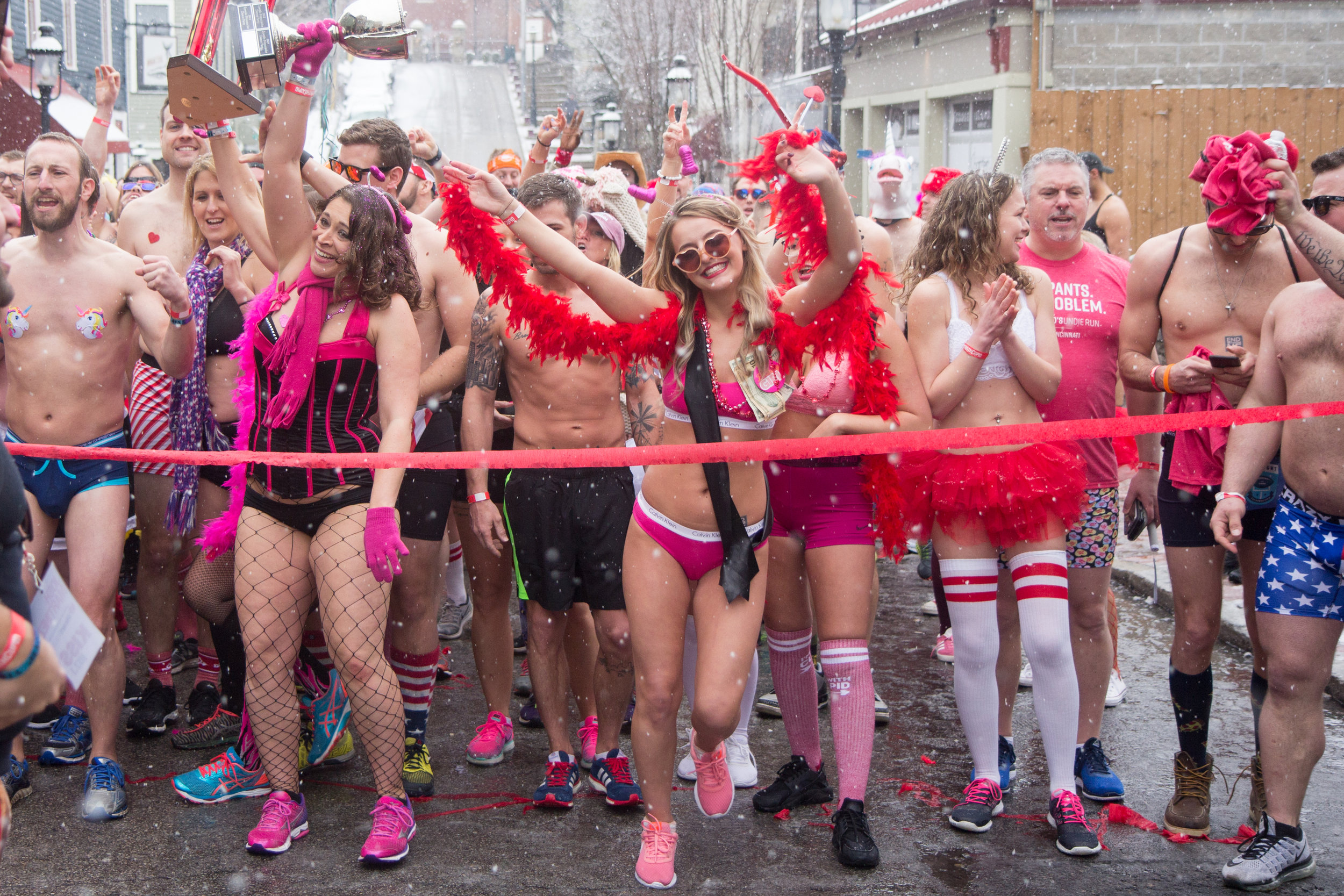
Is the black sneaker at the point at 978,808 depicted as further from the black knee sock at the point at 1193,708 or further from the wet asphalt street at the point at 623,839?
the black knee sock at the point at 1193,708

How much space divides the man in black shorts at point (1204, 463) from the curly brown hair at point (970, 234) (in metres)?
0.53

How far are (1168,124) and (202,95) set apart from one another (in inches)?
501

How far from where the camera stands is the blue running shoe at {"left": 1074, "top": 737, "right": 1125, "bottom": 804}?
13.0 feet

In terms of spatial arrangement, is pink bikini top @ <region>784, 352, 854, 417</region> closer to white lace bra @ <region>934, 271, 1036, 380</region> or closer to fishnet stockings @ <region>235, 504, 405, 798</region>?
white lace bra @ <region>934, 271, 1036, 380</region>

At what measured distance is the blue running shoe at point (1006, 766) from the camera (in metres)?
4.07

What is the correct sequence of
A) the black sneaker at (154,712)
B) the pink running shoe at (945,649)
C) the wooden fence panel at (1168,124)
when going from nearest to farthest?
the black sneaker at (154,712) < the pink running shoe at (945,649) < the wooden fence panel at (1168,124)

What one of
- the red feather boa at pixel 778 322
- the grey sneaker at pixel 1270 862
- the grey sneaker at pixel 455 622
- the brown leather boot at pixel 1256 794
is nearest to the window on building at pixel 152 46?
the grey sneaker at pixel 455 622

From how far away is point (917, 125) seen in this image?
63.2ft

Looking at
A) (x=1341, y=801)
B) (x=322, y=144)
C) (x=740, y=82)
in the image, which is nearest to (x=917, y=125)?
(x=740, y=82)

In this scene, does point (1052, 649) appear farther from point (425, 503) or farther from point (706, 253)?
point (425, 503)

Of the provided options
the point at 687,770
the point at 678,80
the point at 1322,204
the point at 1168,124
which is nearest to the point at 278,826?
the point at 687,770

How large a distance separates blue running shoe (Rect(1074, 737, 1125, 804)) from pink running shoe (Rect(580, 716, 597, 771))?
1.69 meters

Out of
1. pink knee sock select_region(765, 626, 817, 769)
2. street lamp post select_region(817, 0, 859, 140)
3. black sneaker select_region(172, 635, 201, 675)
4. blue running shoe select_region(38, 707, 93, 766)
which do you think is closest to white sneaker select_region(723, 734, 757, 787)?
pink knee sock select_region(765, 626, 817, 769)

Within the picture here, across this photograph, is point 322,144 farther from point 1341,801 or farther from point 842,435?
point 1341,801
